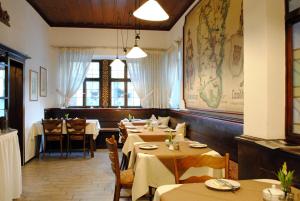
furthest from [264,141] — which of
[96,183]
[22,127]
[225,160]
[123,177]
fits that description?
[22,127]

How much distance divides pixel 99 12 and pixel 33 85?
239cm

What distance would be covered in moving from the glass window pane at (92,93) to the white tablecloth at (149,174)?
5886 millimetres

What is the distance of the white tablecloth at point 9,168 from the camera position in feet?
11.3

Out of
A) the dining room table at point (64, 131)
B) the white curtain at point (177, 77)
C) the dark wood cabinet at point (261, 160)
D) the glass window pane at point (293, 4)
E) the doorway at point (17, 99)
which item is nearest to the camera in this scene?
the dark wood cabinet at point (261, 160)

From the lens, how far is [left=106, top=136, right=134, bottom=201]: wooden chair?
318cm

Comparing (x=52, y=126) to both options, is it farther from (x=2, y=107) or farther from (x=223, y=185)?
(x=223, y=185)

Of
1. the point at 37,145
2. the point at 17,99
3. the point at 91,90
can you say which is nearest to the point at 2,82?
the point at 17,99

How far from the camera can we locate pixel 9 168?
367 centimetres

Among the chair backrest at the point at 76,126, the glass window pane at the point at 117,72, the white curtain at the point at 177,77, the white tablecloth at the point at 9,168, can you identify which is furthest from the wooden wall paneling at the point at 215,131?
the glass window pane at the point at 117,72

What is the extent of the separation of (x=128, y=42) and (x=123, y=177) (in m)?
5.77

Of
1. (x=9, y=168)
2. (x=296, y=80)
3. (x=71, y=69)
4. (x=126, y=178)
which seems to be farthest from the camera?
(x=71, y=69)

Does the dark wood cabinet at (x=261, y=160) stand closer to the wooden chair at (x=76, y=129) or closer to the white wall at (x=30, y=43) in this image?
the white wall at (x=30, y=43)

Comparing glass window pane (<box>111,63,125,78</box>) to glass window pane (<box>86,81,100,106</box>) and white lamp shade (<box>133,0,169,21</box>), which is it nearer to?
glass window pane (<box>86,81,100,106</box>)

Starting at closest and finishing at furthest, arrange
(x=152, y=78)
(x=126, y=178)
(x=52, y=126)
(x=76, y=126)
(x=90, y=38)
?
(x=126, y=178) → (x=52, y=126) → (x=76, y=126) → (x=90, y=38) → (x=152, y=78)
